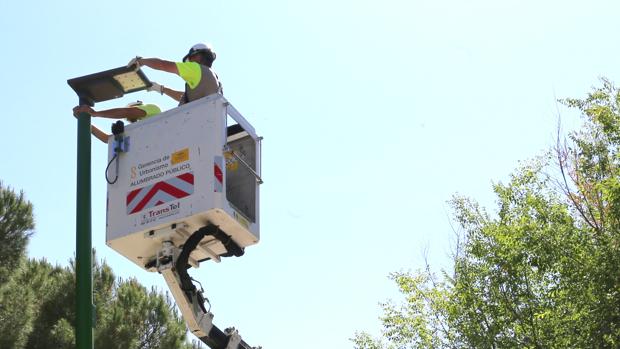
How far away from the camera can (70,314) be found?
18812mm

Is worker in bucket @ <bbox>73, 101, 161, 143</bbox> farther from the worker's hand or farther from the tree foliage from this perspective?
the tree foliage

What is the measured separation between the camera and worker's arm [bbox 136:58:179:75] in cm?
714

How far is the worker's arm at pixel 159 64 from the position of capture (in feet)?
23.4

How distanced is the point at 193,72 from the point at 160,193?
1.17m

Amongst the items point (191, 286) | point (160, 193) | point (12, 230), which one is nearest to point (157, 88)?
point (160, 193)

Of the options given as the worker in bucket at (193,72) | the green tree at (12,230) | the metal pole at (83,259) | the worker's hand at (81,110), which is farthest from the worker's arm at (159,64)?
the green tree at (12,230)

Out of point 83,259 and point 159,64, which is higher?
Result: point 159,64

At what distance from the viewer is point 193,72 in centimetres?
762

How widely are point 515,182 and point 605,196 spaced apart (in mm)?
2328

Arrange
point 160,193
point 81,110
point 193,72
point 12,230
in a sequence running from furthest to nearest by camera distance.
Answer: point 12,230
point 193,72
point 160,193
point 81,110

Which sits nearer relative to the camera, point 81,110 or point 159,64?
point 81,110

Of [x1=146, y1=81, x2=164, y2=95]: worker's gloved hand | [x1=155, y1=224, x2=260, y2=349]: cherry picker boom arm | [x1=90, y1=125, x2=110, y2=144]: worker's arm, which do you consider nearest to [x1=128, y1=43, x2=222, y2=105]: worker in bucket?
[x1=146, y1=81, x2=164, y2=95]: worker's gloved hand

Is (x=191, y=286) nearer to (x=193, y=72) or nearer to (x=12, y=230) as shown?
(x=193, y=72)

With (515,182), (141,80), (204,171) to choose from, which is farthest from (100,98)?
(515,182)
